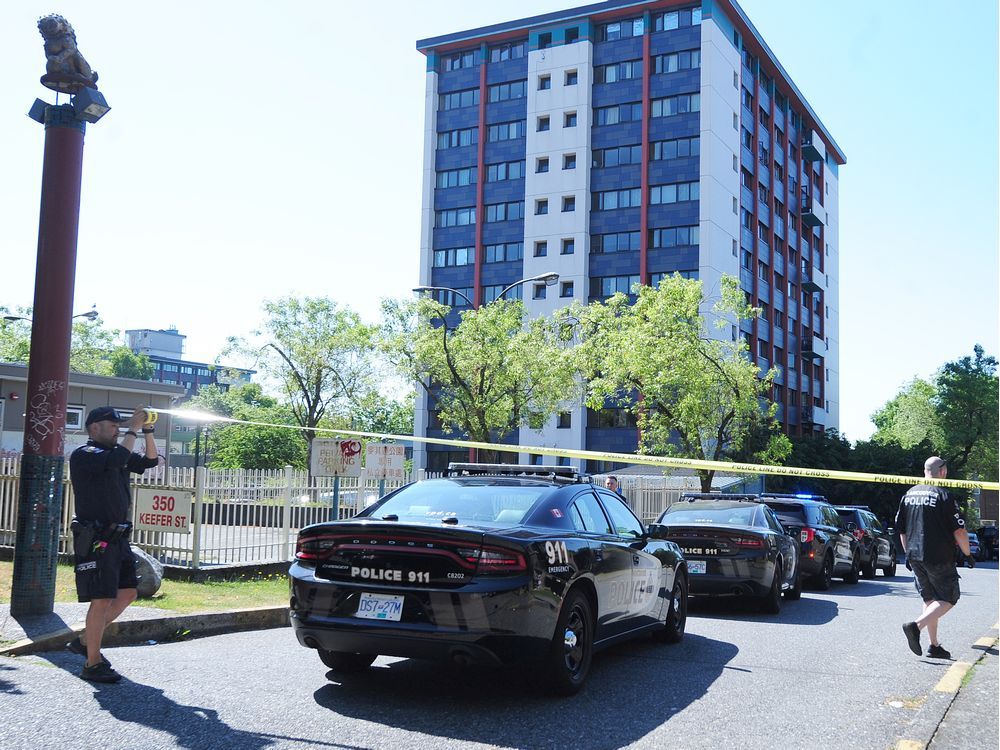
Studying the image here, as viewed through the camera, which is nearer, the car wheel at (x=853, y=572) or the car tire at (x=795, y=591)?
the car tire at (x=795, y=591)

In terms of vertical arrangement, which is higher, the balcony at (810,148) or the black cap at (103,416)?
the balcony at (810,148)

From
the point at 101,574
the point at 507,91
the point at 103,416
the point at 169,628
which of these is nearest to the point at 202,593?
the point at 169,628

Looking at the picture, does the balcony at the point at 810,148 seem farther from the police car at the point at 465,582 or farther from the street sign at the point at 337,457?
the police car at the point at 465,582

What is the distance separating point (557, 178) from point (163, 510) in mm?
46823

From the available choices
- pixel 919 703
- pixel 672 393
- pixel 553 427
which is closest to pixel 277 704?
pixel 919 703

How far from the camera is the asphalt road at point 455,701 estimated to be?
5184 mm

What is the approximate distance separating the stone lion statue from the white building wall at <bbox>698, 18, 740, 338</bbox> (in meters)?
44.1

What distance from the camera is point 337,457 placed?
12.3 m

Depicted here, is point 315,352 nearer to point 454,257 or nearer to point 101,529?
point 454,257

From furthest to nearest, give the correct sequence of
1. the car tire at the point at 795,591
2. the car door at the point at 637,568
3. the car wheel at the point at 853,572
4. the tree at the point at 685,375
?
1. the tree at the point at 685,375
2. the car wheel at the point at 853,572
3. the car tire at the point at 795,591
4. the car door at the point at 637,568

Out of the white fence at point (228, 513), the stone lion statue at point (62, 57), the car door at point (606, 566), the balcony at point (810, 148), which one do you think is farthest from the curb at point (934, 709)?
the balcony at point (810, 148)

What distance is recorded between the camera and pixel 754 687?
682cm

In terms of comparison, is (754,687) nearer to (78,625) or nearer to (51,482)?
(78,625)

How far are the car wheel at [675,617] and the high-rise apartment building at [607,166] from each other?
43.4 metres
